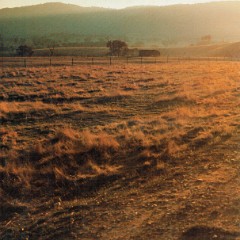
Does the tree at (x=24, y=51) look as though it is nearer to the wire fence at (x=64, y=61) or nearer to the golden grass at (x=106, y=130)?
the wire fence at (x=64, y=61)

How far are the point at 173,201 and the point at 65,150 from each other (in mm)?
4749

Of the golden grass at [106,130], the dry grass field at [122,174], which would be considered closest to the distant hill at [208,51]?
the golden grass at [106,130]

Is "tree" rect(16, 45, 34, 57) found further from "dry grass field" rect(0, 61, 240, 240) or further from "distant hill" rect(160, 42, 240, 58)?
"dry grass field" rect(0, 61, 240, 240)

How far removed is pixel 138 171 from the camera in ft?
29.4

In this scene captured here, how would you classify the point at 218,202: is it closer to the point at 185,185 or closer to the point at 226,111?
the point at 185,185

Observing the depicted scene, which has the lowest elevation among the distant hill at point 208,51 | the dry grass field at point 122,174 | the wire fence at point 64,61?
the dry grass field at point 122,174

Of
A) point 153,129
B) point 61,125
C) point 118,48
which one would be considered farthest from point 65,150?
point 118,48

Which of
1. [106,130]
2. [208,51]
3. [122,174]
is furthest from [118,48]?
[122,174]

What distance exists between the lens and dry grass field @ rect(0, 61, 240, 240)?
6.19 metres

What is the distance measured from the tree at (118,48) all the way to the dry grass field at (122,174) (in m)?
78.9

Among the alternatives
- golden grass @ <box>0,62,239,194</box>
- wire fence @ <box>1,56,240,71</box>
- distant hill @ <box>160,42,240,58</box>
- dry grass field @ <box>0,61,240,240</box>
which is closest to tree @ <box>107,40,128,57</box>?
distant hill @ <box>160,42,240,58</box>

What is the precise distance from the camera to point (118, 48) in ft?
312

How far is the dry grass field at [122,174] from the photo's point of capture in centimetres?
619

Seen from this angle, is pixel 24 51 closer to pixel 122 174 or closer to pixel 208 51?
pixel 208 51
